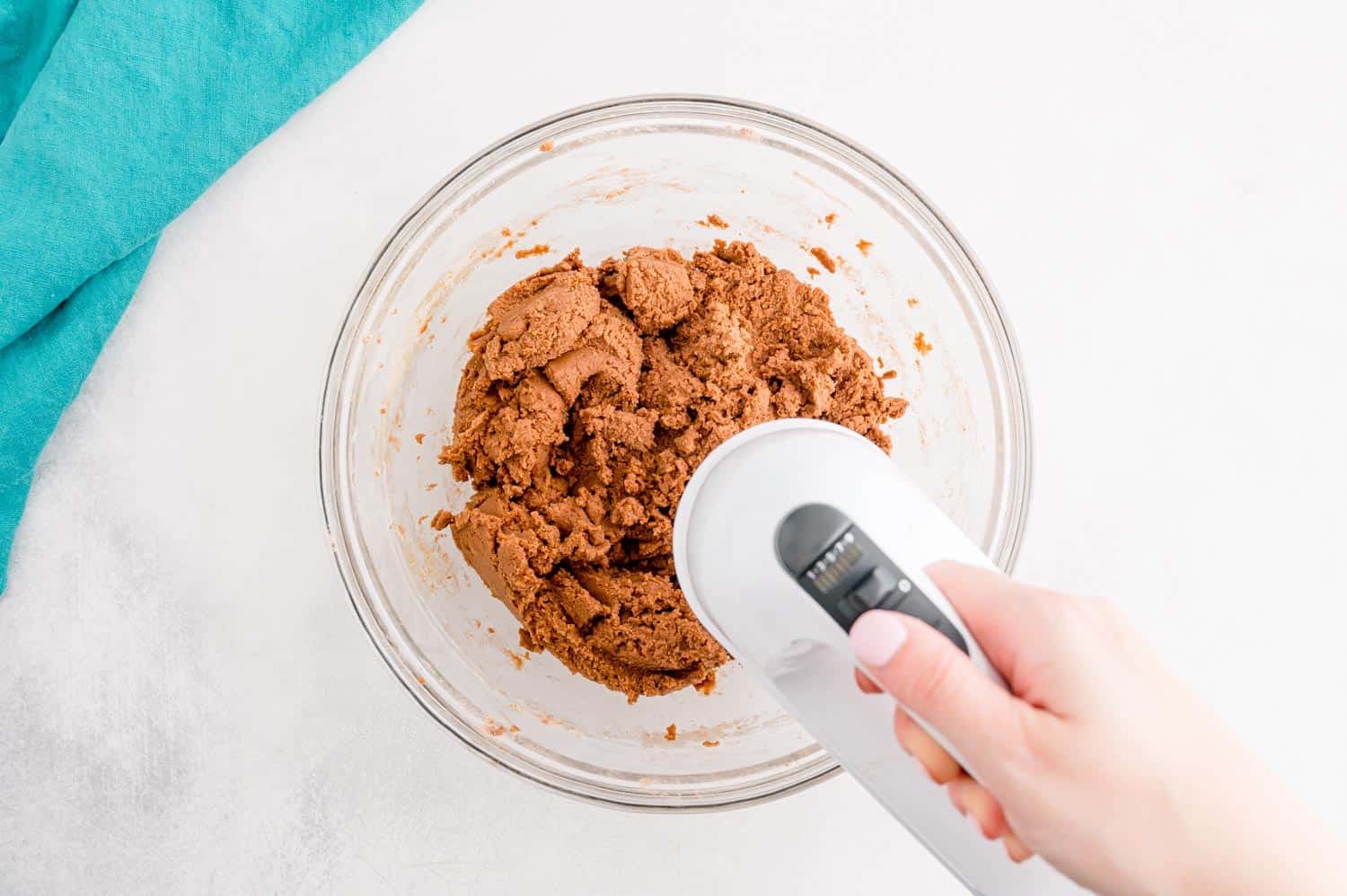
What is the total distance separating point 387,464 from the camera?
5.25 feet

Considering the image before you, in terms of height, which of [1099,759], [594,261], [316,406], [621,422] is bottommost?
[1099,759]

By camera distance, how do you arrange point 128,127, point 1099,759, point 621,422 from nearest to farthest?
point 1099,759, point 621,422, point 128,127

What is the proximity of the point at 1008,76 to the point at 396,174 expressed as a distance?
110 centimetres

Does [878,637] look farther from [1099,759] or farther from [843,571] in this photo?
[1099,759]

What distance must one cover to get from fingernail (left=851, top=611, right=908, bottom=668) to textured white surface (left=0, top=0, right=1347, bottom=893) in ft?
2.77

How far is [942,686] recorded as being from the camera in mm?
901

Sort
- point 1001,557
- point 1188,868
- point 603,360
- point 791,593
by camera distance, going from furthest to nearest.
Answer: point 1001,557 → point 603,360 → point 791,593 → point 1188,868

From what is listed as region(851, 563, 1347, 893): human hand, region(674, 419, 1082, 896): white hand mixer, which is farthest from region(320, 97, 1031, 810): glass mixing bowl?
region(851, 563, 1347, 893): human hand

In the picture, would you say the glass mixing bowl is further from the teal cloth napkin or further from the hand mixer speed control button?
the hand mixer speed control button

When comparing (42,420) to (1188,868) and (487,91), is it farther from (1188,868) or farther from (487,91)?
(1188,868)

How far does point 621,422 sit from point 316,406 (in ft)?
2.00

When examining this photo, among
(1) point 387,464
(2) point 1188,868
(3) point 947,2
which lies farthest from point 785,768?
(3) point 947,2

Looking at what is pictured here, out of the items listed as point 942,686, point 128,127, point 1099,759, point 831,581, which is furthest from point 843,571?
point 128,127

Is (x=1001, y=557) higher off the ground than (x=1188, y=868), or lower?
higher
